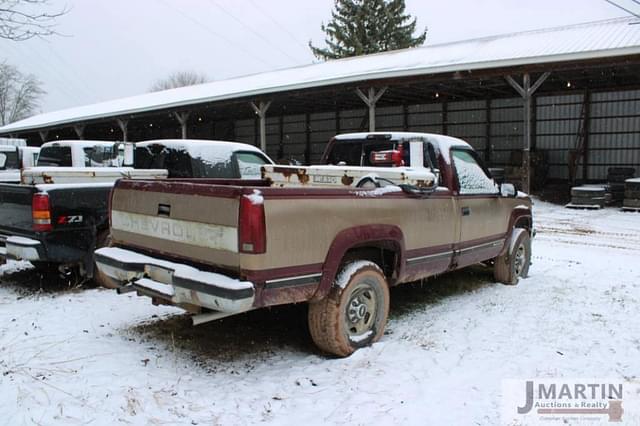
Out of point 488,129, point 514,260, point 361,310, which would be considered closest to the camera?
point 361,310

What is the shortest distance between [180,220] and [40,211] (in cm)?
254

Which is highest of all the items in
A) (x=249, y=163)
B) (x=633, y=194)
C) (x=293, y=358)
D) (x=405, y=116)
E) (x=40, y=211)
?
(x=405, y=116)

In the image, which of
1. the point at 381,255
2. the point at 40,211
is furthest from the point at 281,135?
the point at 381,255

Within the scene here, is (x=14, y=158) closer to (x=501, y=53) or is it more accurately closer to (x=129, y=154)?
(x=129, y=154)

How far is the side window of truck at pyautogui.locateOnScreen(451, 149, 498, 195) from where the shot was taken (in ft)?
17.3

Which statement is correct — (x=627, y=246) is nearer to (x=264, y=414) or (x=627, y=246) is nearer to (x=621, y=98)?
(x=264, y=414)

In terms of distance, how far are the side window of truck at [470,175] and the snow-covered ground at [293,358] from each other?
121cm

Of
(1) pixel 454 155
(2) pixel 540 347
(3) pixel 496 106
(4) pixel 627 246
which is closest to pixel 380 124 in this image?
(3) pixel 496 106

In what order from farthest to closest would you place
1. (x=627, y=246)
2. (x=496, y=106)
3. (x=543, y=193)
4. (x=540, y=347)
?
(x=496, y=106), (x=543, y=193), (x=627, y=246), (x=540, y=347)

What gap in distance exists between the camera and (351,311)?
398 centimetres

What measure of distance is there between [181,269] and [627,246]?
8279 millimetres

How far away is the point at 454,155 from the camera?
5336 mm

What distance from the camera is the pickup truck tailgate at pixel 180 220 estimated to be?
10.9ft

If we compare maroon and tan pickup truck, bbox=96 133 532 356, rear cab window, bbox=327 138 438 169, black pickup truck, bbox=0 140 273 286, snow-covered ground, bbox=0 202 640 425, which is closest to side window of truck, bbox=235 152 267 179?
black pickup truck, bbox=0 140 273 286
